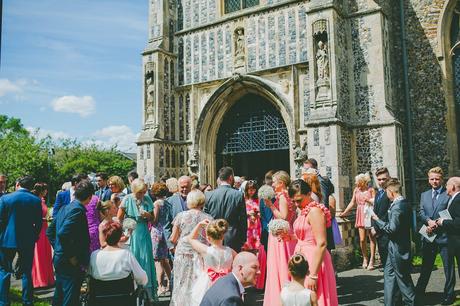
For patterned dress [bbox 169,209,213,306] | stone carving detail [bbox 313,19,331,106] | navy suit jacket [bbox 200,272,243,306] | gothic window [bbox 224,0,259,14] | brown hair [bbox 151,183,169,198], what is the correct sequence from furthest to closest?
gothic window [bbox 224,0,259,14] → stone carving detail [bbox 313,19,331,106] → brown hair [bbox 151,183,169,198] → patterned dress [bbox 169,209,213,306] → navy suit jacket [bbox 200,272,243,306]

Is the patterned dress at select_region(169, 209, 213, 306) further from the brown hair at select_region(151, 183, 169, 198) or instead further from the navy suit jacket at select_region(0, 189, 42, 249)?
the navy suit jacket at select_region(0, 189, 42, 249)

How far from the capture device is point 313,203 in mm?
4285

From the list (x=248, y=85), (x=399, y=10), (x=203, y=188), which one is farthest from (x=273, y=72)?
(x=203, y=188)

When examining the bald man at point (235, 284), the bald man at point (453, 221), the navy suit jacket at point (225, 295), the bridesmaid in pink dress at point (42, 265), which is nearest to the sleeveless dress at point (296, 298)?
the bald man at point (235, 284)

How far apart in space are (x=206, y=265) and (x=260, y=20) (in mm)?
9556

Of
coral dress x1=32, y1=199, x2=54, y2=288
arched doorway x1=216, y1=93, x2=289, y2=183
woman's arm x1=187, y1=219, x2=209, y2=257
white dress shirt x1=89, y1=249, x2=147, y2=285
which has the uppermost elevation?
arched doorway x1=216, y1=93, x2=289, y2=183

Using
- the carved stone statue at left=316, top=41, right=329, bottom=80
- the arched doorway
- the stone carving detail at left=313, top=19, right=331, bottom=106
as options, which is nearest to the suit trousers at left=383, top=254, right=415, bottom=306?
the stone carving detail at left=313, top=19, right=331, bottom=106

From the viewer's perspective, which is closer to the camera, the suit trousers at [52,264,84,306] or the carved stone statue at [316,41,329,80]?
the suit trousers at [52,264,84,306]

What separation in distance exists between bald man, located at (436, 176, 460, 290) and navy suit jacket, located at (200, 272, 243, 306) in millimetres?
4167

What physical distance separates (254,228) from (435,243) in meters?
2.68

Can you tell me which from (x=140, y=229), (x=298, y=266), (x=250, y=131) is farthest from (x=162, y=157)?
(x=298, y=266)

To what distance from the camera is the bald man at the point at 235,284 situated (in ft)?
8.21

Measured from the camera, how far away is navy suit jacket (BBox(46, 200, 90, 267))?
4469 mm

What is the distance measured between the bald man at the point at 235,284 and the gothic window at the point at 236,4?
36.2 ft
